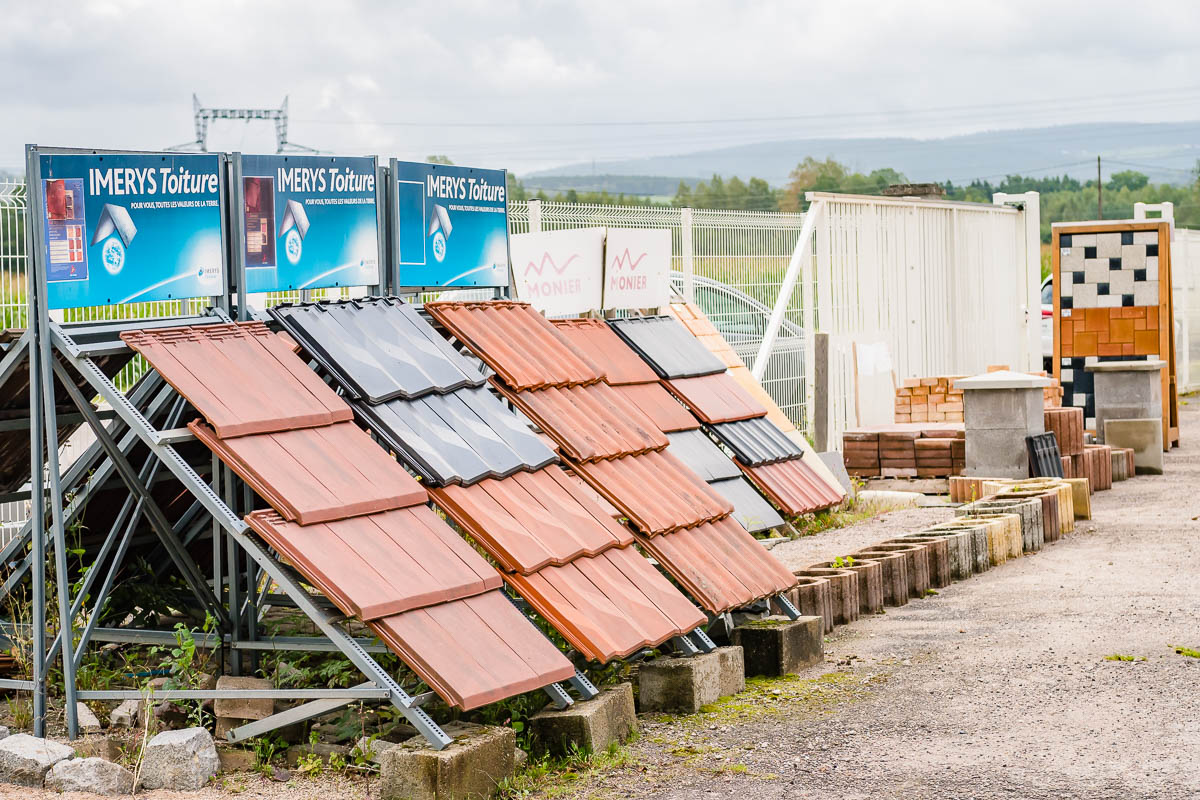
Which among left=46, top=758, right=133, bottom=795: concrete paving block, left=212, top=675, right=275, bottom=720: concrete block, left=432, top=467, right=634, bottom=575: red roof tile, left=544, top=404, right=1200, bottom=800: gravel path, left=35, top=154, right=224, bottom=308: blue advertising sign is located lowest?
left=544, top=404, right=1200, bottom=800: gravel path

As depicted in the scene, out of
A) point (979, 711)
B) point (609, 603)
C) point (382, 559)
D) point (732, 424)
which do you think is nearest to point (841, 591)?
point (979, 711)

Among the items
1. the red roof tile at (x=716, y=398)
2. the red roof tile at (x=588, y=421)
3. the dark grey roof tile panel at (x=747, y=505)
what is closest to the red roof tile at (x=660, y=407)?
the red roof tile at (x=716, y=398)

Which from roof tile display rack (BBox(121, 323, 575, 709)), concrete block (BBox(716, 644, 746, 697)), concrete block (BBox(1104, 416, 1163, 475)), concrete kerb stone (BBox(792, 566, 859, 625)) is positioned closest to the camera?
roof tile display rack (BBox(121, 323, 575, 709))

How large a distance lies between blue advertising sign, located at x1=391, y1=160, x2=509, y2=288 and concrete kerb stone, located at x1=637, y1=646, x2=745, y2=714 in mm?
2605

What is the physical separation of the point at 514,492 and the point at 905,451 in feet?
33.5

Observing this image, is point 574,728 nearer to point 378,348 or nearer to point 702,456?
point 378,348

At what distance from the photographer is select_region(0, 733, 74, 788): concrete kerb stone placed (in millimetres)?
6043

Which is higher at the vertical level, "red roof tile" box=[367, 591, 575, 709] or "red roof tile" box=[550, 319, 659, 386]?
"red roof tile" box=[550, 319, 659, 386]

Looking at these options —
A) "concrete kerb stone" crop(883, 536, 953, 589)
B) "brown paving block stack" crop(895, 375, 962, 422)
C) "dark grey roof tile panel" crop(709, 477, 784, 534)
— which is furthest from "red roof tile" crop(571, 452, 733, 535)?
"brown paving block stack" crop(895, 375, 962, 422)

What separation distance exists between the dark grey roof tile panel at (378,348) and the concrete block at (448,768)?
1.92 m

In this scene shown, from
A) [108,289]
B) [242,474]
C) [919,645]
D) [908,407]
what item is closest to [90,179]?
[108,289]

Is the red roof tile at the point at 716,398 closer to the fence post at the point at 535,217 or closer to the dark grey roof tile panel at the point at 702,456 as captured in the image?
the dark grey roof tile panel at the point at 702,456

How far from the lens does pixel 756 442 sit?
443 inches

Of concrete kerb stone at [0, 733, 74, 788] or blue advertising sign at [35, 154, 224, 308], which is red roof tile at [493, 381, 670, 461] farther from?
concrete kerb stone at [0, 733, 74, 788]
